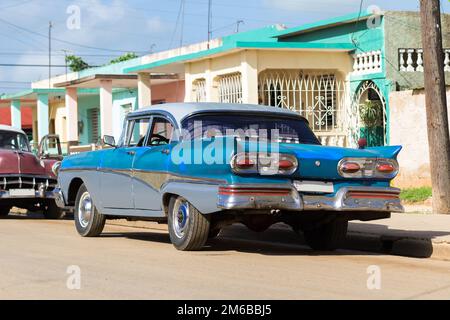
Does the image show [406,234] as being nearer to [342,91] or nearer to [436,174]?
[436,174]

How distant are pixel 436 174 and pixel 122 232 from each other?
523 centimetres

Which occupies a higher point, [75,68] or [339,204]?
[75,68]

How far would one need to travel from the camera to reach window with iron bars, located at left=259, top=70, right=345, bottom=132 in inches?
814

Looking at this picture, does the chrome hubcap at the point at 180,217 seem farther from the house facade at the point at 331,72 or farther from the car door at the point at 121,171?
the house facade at the point at 331,72

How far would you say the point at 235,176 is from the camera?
9.45 metres

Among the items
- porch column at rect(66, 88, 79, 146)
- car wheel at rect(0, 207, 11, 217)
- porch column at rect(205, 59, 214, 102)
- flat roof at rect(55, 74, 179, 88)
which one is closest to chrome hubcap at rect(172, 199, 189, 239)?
car wheel at rect(0, 207, 11, 217)

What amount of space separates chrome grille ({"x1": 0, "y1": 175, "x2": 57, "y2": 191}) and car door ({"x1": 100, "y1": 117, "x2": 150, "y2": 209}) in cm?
573

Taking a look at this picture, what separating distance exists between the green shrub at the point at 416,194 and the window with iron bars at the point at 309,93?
11.4 feet

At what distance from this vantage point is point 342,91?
21.0m

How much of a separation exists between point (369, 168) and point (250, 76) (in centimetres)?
1039

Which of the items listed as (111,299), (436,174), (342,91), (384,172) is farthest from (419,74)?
(111,299)

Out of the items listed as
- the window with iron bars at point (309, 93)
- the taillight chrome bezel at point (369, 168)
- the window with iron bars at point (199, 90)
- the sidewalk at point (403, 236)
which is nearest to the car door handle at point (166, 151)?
the taillight chrome bezel at point (369, 168)

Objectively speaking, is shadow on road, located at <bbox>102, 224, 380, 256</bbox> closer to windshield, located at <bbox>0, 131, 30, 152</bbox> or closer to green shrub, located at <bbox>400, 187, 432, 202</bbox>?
green shrub, located at <bbox>400, 187, 432, 202</bbox>
